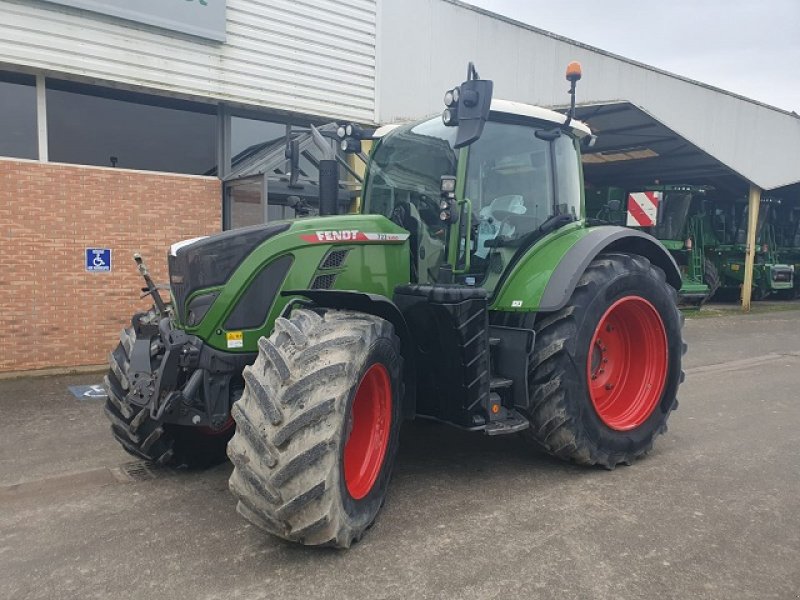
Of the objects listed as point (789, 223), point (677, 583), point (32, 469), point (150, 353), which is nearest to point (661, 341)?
point (677, 583)

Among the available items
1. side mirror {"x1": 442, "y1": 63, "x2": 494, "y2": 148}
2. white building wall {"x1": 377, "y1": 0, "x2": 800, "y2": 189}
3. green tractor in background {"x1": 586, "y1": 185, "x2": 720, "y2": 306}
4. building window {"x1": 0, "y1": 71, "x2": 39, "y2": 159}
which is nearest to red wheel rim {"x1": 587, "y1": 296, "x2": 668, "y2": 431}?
side mirror {"x1": 442, "y1": 63, "x2": 494, "y2": 148}

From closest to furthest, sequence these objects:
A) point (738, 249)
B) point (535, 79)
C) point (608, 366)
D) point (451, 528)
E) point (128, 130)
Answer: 1. point (451, 528)
2. point (608, 366)
3. point (128, 130)
4. point (535, 79)
5. point (738, 249)

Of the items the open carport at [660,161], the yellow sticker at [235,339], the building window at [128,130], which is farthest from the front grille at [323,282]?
the open carport at [660,161]

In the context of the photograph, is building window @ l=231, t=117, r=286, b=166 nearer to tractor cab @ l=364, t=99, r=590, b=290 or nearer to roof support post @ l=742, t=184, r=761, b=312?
tractor cab @ l=364, t=99, r=590, b=290

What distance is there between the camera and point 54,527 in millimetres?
3396

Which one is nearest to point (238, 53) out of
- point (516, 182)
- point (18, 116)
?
point (18, 116)

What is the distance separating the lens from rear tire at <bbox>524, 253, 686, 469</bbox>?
3918mm

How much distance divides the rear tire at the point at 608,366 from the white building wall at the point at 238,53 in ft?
19.2

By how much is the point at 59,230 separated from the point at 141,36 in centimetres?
246

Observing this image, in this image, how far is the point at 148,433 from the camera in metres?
3.77

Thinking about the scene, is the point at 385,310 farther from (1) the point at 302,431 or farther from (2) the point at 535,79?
(2) the point at 535,79

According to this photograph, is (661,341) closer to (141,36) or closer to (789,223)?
(141,36)

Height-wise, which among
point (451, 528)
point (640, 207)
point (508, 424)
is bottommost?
point (451, 528)

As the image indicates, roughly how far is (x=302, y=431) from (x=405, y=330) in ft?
3.50
